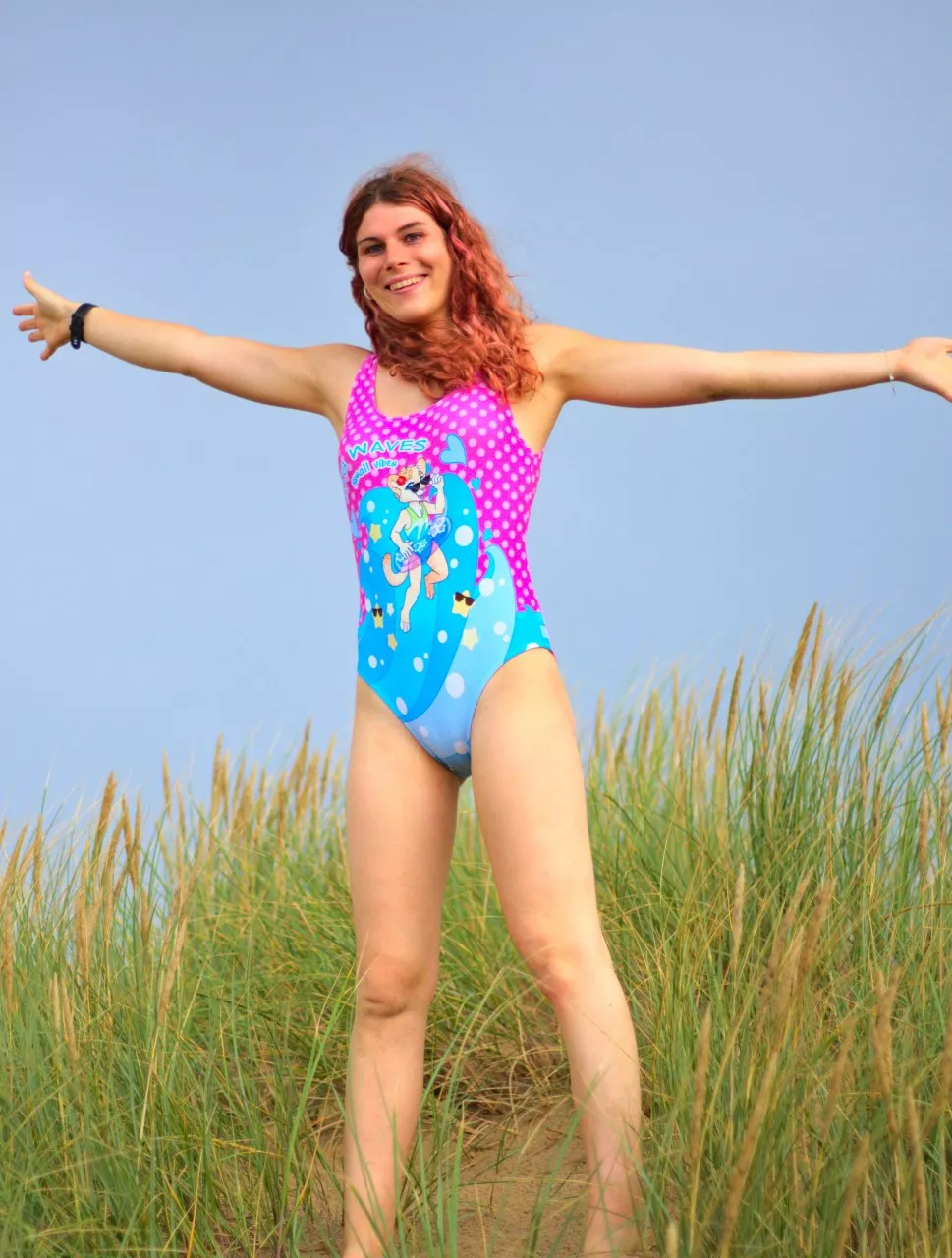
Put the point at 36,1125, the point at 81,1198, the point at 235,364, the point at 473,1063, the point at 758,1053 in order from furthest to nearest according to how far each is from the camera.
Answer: the point at 473,1063
the point at 235,364
the point at 36,1125
the point at 81,1198
the point at 758,1053

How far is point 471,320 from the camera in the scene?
10.5 ft

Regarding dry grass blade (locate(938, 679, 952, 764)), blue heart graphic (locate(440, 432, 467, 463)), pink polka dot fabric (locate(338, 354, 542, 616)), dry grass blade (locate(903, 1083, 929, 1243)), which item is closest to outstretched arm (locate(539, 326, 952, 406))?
pink polka dot fabric (locate(338, 354, 542, 616))

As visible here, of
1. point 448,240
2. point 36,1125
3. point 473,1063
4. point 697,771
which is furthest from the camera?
point 697,771

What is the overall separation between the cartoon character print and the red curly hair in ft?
0.73

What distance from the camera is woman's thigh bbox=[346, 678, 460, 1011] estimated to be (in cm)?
295

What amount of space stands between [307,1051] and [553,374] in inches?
76.1

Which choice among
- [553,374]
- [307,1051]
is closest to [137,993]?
[307,1051]

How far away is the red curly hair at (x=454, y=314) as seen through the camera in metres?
3.11

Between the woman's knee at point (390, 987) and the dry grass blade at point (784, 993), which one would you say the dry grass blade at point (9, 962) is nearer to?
the woman's knee at point (390, 987)

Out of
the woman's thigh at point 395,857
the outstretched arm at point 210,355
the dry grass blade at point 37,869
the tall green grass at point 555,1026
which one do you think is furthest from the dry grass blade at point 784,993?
the dry grass blade at point 37,869

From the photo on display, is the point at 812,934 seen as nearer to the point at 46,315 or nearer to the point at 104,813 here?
the point at 104,813

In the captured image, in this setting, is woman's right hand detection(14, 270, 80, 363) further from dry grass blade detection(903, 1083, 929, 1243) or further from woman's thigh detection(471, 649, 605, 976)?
dry grass blade detection(903, 1083, 929, 1243)

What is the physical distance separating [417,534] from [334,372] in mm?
569

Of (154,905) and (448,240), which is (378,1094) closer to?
(154,905)
